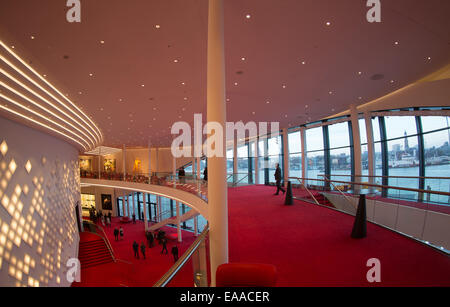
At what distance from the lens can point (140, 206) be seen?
94.2ft

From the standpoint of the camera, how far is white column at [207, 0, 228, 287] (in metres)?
3.15

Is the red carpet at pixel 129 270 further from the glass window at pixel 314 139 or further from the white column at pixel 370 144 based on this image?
the white column at pixel 370 144

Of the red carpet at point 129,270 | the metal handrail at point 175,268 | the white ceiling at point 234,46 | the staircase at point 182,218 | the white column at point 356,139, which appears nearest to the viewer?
the metal handrail at point 175,268

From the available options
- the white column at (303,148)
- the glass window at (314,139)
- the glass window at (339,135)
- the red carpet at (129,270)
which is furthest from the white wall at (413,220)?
the white column at (303,148)

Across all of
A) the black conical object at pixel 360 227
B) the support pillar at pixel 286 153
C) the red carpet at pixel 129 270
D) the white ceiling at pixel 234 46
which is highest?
the white ceiling at pixel 234 46

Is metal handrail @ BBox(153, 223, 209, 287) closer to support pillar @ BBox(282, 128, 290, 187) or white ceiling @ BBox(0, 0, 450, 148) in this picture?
white ceiling @ BBox(0, 0, 450, 148)

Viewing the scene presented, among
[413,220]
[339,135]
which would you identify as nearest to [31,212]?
[413,220]

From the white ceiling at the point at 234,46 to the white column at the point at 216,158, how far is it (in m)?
1.03

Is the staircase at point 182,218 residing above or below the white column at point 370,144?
below

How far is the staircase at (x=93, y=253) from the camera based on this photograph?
13647mm

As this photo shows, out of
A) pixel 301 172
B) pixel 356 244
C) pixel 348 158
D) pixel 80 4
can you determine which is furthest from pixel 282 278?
pixel 301 172

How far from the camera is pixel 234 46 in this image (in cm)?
529

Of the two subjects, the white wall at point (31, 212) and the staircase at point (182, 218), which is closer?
the white wall at point (31, 212)

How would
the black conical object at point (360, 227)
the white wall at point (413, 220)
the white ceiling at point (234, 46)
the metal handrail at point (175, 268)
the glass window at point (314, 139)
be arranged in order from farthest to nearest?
1. the glass window at point (314, 139)
2. the black conical object at point (360, 227)
3. the white ceiling at point (234, 46)
4. the white wall at point (413, 220)
5. the metal handrail at point (175, 268)
